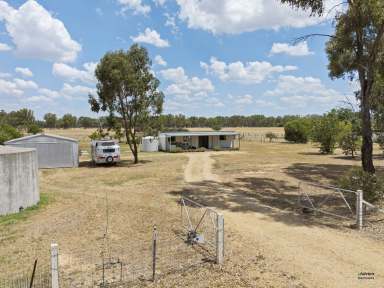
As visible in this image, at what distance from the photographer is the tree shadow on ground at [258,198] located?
39.8 feet

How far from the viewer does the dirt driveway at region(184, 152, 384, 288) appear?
7.44m

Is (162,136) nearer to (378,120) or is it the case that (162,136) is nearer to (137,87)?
(137,87)

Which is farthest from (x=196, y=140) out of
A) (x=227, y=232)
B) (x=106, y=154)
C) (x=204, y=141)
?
(x=227, y=232)

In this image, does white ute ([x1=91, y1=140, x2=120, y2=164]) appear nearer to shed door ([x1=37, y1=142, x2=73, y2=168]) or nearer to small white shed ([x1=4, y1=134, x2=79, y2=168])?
small white shed ([x1=4, y1=134, x2=79, y2=168])

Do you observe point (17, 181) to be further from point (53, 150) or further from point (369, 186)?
point (53, 150)

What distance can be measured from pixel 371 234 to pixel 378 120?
17.2 meters

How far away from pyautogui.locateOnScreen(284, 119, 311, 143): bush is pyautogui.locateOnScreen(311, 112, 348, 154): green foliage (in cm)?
1621

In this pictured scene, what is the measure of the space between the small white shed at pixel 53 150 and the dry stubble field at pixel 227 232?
7.28 metres

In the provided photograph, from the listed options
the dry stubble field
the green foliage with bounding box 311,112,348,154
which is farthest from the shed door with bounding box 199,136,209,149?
the dry stubble field

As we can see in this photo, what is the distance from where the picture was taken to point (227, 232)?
35.2 feet

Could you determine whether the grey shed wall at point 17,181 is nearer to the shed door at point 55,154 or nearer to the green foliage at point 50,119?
the shed door at point 55,154

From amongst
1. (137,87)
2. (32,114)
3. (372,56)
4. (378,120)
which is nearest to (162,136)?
(137,87)

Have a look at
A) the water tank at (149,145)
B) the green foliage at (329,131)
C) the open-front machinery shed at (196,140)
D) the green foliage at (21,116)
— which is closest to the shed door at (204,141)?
the open-front machinery shed at (196,140)

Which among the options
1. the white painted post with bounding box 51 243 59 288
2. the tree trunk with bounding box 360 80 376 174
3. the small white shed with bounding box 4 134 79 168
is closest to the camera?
the white painted post with bounding box 51 243 59 288
